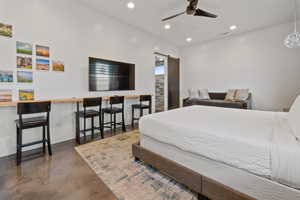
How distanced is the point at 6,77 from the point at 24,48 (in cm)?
60

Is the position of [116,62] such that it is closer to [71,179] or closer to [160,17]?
[160,17]

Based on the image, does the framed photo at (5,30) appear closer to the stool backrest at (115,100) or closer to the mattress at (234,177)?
the stool backrest at (115,100)

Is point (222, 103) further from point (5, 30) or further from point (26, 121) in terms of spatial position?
point (5, 30)

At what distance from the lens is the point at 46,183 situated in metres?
1.67

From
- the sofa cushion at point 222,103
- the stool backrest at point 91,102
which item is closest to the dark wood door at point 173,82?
the sofa cushion at point 222,103

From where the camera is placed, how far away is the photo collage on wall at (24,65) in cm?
237

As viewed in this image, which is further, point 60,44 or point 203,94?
point 203,94

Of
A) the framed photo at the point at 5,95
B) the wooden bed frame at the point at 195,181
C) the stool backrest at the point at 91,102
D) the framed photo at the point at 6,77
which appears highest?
the framed photo at the point at 6,77

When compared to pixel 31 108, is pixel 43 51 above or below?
above

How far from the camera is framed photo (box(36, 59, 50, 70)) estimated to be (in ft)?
8.87

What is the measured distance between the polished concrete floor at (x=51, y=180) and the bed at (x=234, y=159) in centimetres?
83

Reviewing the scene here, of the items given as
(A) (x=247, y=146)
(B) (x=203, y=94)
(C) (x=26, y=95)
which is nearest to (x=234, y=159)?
(A) (x=247, y=146)

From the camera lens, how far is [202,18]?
388cm

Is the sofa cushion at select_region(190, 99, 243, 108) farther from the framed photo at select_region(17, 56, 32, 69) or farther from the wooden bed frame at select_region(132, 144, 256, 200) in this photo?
the framed photo at select_region(17, 56, 32, 69)
